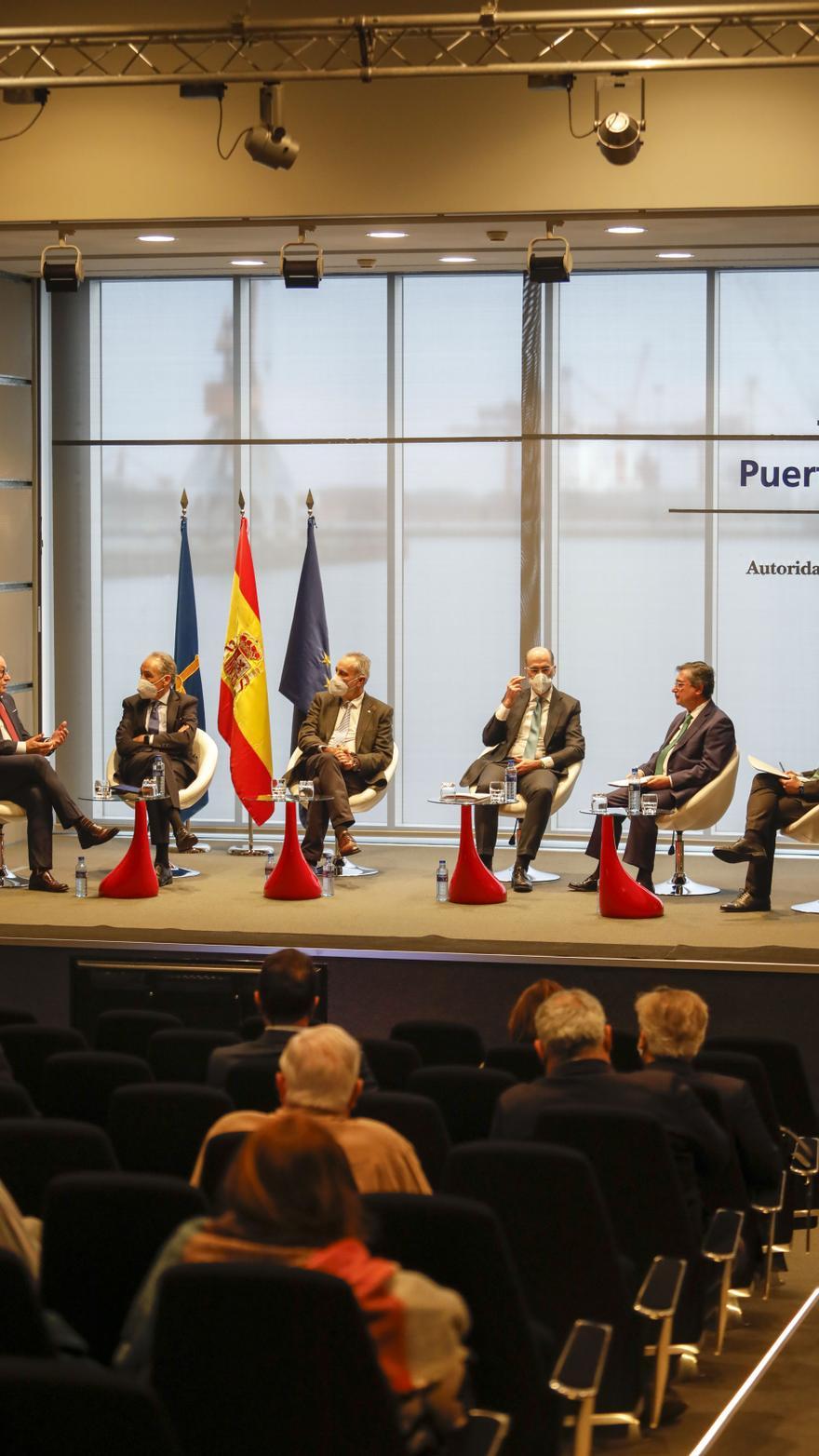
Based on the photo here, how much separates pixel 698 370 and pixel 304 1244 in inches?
338

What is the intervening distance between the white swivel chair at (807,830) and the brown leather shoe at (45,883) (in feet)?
11.5

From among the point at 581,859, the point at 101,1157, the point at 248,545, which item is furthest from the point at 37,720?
the point at 101,1157

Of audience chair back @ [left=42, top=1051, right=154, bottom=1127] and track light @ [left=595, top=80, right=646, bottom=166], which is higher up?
track light @ [left=595, top=80, right=646, bottom=166]

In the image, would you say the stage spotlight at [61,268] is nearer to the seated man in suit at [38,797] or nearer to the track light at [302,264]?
the track light at [302,264]

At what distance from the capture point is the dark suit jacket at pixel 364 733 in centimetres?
889

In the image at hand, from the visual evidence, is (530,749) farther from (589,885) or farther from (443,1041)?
(443,1041)

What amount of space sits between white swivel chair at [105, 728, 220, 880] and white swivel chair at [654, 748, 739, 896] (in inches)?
96.0

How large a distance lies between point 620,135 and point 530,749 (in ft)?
10.2

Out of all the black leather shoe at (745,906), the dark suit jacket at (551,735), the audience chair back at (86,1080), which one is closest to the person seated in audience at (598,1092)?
the audience chair back at (86,1080)

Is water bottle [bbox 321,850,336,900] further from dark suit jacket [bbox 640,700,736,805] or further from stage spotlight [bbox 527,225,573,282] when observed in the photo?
stage spotlight [bbox 527,225,573,282]

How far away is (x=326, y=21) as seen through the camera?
693 cm

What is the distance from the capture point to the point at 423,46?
7883mm

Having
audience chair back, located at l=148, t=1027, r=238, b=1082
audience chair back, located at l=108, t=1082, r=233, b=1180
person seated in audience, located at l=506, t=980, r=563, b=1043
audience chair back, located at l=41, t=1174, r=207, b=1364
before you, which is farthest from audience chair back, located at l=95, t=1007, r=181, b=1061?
audience chair back, located at l=41, t=1174, r=207, b=1364

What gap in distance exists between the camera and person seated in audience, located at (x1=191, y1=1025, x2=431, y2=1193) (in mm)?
2998
